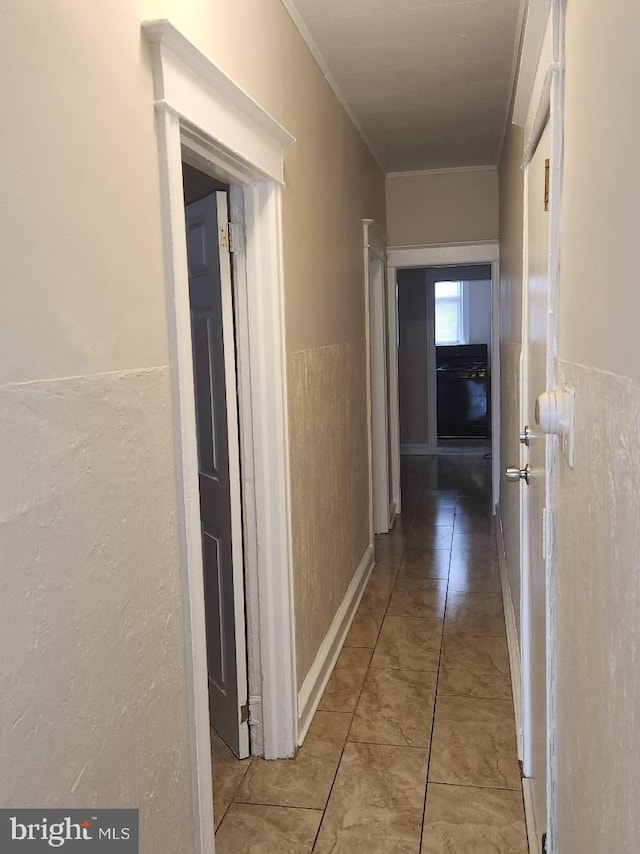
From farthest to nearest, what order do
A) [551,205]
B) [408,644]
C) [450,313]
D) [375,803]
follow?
[450,313] → [408,644] → [375,803] → [551,205]

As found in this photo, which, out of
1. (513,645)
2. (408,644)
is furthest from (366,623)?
(513,645)

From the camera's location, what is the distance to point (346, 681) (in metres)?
3.16

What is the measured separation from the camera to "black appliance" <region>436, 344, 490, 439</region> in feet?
31.9

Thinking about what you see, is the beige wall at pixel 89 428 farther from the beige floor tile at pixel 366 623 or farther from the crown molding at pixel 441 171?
the crown molding at pixel 441 171

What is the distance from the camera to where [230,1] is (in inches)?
79.3

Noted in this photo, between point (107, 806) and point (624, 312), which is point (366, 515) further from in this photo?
point (624, 312)

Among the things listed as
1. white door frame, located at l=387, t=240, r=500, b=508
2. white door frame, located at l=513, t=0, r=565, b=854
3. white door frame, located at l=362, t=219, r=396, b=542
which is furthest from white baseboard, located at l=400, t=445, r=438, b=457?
white door frame, located at l=513, t=0, r=565, b=854

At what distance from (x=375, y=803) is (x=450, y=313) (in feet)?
29.5

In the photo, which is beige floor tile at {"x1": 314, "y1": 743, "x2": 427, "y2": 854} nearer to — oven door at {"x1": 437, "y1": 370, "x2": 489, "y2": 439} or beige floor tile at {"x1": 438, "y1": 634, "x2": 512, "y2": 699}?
beige floor tile at {"x1": 438, "y1": 634, "x2": 512, "y2": 699}

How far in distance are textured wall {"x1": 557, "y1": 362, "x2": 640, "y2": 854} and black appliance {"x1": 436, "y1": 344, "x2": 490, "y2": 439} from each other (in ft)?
27.6

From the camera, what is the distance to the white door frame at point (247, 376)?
5.25ft

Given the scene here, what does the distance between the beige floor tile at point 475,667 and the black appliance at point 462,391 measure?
20.9 feet

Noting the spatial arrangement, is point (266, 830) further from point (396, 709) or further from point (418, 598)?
point (418, 598)

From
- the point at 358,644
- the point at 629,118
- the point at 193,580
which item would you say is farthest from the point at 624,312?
the point at 358,644
